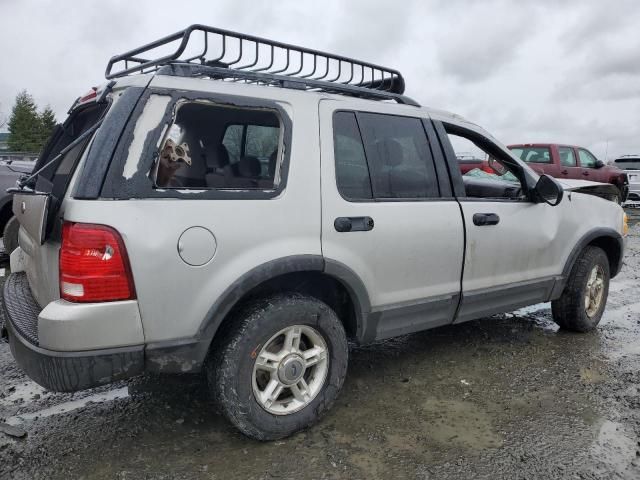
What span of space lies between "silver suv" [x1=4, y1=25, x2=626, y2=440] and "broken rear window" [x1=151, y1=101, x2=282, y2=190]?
1 centimetres

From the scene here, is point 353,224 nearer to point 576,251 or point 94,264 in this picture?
point 94,264

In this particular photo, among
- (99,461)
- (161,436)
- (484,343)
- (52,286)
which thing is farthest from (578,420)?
(52,286)

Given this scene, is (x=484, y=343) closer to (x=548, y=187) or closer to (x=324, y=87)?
(x=548, y=187)

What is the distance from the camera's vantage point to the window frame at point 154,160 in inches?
90.4

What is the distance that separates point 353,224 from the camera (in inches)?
114

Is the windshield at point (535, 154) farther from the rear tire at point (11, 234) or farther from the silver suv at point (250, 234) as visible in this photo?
the rear tire at point (11, 234)

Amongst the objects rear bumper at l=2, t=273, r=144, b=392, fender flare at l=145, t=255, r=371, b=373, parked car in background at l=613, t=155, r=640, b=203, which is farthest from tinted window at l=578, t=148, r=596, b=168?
rear bumper at l=2, t=273, r=144, b=392

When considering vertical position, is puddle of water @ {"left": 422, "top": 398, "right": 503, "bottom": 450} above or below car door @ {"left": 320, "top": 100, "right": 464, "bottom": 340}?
below

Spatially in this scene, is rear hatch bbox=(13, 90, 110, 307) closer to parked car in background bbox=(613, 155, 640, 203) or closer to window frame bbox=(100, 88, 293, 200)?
window frame bbox=(100, 88, 293, 200)

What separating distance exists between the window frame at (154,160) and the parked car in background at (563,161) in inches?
487

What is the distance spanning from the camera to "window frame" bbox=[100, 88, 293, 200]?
230 cm

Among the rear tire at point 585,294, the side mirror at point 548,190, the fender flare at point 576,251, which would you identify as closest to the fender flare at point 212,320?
the side mirror at point 548,190

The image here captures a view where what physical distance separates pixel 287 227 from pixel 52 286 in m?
1.15

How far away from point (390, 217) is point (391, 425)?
47.7 inches
